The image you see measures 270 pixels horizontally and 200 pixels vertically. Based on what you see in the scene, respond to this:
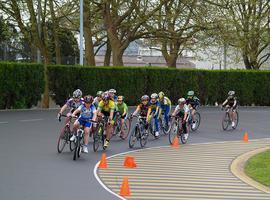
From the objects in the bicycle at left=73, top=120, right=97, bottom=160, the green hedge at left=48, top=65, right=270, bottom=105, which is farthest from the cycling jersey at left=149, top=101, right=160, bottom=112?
the green hedge at left=48, top=65, right=270, bottom=105

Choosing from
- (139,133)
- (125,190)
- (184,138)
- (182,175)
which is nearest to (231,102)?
(184,138)

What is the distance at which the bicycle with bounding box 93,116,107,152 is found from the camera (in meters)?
15.6

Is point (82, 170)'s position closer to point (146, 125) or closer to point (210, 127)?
point (146, 125)

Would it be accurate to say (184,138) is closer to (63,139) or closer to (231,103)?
(231,103)

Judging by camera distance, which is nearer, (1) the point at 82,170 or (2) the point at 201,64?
(1) the point at 82,170

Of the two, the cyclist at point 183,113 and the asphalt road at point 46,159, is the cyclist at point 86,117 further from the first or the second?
the cyclist at point 183,113

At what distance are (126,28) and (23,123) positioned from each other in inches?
569

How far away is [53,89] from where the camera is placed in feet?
106

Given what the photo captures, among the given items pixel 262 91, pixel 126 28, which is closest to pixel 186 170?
pixel 126 28

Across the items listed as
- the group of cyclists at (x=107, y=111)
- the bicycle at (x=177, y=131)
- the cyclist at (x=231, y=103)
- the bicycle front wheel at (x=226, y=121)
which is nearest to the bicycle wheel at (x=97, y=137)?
the group of cyclists at (x=107, y=111)

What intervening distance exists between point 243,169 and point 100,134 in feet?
14.5

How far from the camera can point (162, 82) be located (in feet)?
123

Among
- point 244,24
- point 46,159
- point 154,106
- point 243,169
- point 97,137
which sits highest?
point 244,24

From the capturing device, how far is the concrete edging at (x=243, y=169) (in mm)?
11356
